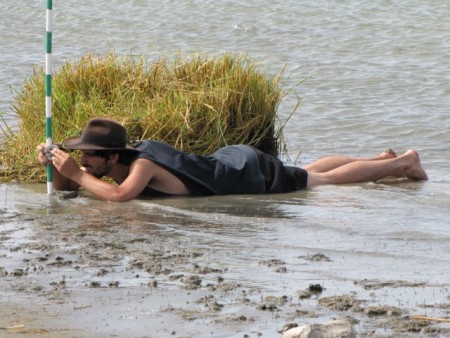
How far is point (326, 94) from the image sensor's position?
43.3ft

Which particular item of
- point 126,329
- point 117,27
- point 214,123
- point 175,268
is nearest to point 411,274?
point 175,268

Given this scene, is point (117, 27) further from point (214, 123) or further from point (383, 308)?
point (383, 308)

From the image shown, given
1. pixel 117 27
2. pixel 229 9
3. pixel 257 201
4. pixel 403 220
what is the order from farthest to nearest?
pixel 229 9, pixel 117 27, pixel 257 201, pixel 403 220

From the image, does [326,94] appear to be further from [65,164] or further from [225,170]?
[65,164]

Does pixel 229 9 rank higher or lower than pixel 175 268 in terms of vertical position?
higher

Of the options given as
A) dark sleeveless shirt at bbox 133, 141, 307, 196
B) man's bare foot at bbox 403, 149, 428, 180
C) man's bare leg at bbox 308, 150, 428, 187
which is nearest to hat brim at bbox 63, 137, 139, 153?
dark sleeveless shirt at bbox 133, 141, 307, 196

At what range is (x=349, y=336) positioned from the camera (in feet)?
14.9

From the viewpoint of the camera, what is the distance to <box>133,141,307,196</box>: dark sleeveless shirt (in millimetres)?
8109

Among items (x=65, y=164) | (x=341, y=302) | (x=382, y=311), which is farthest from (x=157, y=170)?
(x=382, y=311)

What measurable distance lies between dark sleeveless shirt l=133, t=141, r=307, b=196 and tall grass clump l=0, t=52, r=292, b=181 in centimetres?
82

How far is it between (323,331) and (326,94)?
8854mm

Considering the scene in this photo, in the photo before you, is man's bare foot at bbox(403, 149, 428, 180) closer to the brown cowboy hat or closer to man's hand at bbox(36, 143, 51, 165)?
Result: the brown cowboy hat

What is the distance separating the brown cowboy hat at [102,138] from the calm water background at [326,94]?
459 millimetres

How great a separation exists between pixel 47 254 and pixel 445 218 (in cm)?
283
